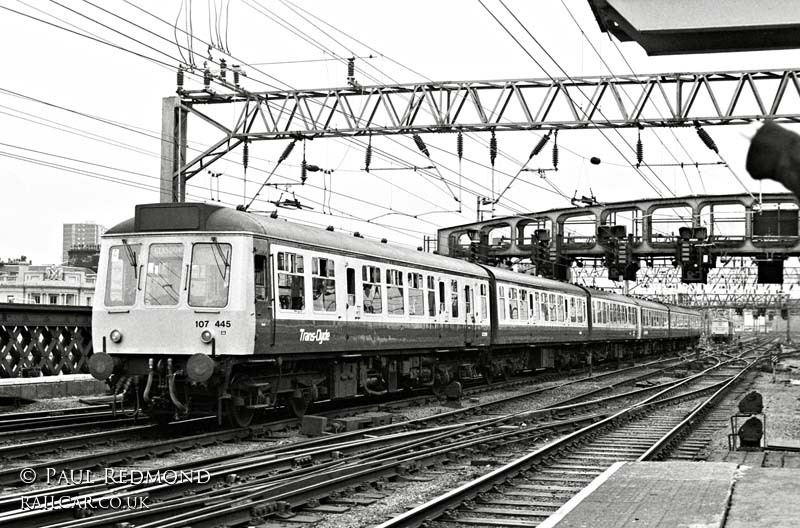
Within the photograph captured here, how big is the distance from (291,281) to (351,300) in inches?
84.3

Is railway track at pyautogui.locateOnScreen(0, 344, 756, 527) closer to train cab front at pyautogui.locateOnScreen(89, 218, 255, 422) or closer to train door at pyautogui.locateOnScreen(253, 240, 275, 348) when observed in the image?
train door at pyautogui.locateOnScreen(253, 240, 275, 348)

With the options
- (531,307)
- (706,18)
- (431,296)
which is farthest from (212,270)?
(531,307)

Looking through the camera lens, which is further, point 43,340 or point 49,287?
point 49,287

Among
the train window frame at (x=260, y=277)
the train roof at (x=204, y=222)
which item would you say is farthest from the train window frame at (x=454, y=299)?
the train window frame at (x=260, y=277)

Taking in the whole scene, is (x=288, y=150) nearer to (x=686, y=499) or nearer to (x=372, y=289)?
(x=372, y=289)

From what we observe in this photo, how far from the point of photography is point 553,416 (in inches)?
699

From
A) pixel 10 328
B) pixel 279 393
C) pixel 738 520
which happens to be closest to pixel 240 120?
pixel 10 328

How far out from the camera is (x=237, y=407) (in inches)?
559

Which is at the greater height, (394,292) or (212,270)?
(212,270)

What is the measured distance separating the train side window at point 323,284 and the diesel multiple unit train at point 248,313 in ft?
0.10

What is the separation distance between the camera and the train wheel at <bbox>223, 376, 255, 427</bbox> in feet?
→ 45.6

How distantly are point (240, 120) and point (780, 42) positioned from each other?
14.0m

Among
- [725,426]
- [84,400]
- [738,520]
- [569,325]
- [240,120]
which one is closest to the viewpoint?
[738,520]

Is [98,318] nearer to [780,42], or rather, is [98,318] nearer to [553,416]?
[553,416]
